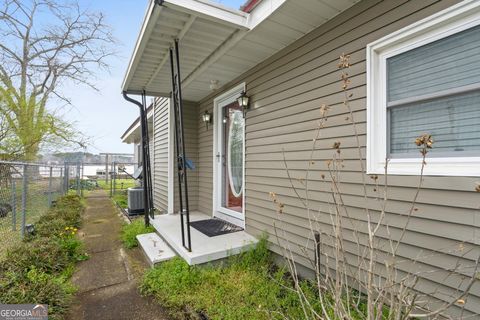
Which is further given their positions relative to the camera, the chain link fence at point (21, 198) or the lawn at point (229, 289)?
the chain link fence at point (21, 198)

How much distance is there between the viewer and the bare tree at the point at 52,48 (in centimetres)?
1172

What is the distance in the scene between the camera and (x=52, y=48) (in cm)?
1305

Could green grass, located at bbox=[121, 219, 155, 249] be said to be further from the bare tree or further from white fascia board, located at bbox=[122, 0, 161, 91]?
the bare tree

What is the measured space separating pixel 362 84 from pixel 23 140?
9096 millimetres

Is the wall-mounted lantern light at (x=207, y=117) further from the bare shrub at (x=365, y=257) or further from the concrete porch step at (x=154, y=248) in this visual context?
the bare shrub at (x=365, y=257)

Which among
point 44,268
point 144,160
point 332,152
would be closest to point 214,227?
point 144,160

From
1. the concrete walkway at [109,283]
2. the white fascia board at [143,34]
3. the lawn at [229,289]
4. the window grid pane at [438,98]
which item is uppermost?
the white fascia board at [143,34]

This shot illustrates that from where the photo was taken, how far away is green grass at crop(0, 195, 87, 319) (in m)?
2.24

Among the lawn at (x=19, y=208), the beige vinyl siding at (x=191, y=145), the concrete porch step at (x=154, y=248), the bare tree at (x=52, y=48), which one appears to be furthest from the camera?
the bare tree at (x=52, y=48)

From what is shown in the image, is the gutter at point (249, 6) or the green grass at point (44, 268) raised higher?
the gutter at point (249, 6)

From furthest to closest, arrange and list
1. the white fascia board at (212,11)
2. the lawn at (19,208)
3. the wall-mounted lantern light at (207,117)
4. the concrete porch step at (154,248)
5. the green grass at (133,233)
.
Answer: the wall-mounted lantern light at (207,117)
the green grass at (133,233)
the lawn at (19,208)
the concrete porch step at (154,248)
the white fascia board at (212,11)

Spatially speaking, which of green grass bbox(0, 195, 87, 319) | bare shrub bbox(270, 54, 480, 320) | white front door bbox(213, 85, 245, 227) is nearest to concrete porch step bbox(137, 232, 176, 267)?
green grass bbox(0, 195, 87, 319)

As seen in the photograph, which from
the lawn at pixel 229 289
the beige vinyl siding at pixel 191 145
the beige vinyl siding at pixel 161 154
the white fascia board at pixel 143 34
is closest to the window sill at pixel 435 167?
the lawn at pixel 229 289

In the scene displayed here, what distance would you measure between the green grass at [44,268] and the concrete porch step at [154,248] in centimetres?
82
